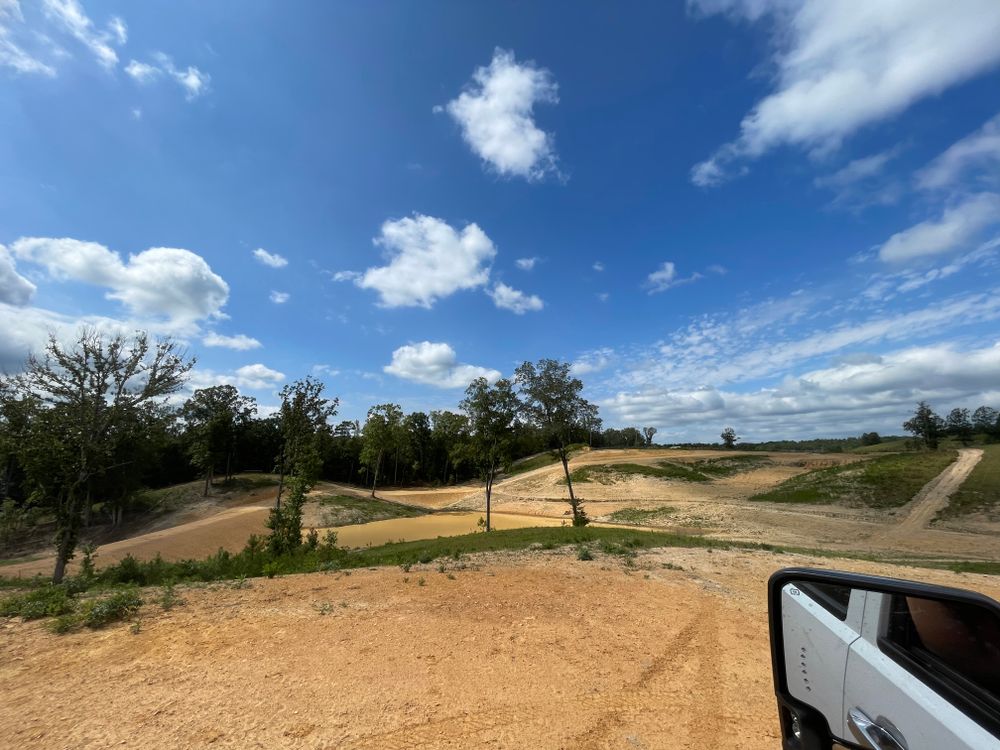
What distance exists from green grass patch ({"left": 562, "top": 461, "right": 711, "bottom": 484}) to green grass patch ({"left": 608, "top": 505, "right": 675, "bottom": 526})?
14240 millimetres

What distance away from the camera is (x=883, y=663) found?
Result: 2172mm

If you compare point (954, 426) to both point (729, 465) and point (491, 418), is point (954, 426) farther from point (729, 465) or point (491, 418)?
point (491, 418)

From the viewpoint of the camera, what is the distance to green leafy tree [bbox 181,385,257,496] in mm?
50344

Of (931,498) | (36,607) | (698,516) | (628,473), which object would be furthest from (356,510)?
(931,498)

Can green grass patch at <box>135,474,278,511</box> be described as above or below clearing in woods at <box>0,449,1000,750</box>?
above

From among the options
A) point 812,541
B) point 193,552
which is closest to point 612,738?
point 812,541

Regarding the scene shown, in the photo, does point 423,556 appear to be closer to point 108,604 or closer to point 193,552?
point 108,604

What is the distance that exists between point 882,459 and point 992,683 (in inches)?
2373

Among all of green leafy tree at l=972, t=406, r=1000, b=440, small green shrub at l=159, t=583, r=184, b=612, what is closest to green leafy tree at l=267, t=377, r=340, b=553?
small green shrub at l=159, t=583, r=184, b=612

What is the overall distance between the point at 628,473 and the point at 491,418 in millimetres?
35980

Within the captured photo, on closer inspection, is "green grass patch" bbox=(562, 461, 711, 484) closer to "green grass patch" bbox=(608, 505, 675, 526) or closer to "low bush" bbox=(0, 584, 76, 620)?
"green grass patch" bbox=(608, 505, 675, 526)

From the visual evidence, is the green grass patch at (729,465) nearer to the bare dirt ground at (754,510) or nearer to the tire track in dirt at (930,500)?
the bare dirt ground at (754,510)

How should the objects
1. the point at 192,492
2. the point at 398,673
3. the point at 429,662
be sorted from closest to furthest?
the point at 398,673 → the point at 429,662 → the point at 192,492

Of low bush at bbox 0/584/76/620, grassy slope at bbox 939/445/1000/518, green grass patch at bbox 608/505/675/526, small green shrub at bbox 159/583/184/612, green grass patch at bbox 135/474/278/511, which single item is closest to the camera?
low bush at bbox 0/584/76/620
